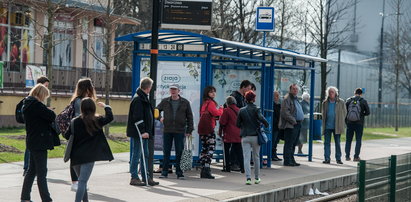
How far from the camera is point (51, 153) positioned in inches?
764

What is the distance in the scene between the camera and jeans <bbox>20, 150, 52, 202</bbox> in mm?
10883

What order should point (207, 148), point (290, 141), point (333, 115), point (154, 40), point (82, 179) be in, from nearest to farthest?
1. point (82, 179)
2. point (154, 40)
3. point (207, 148)
4. point (290, 141)
5. point (333, 115)

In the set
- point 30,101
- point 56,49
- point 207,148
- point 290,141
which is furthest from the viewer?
point 56,49

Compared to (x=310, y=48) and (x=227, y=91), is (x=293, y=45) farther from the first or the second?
(x=227, y=91)

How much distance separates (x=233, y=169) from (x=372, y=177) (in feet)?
23.7

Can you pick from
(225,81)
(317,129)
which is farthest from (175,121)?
(317,129)

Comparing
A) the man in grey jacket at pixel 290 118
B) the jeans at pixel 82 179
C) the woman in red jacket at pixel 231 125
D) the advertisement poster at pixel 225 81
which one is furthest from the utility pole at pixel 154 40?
the man in grey jacket at pixel 290 118

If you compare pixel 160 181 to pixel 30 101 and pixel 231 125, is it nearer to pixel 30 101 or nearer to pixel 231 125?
pixel 231 125

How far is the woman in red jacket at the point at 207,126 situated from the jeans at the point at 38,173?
5.18 meters

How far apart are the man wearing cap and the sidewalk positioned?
604 millimetres

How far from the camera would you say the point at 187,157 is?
1577 centimetres

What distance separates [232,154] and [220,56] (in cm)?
209

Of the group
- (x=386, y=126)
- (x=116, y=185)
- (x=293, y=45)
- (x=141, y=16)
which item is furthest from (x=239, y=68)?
(x=386, y=126)

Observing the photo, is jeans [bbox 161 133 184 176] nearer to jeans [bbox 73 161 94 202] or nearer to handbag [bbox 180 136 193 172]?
handbag [bbox 180 136 193 172]
